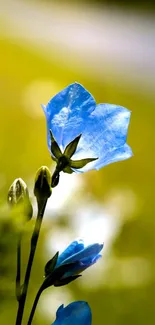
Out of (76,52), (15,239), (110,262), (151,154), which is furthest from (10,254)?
(76,52)

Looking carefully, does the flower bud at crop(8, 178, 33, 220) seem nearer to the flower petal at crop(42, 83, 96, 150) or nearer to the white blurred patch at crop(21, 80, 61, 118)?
the flower petal at crop(42, 83, 96, 150)

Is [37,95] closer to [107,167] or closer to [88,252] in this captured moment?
[107,167]

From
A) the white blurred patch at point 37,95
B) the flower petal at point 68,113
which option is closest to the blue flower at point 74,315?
the flower petal at point 68,113

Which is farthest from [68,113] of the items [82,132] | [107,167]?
[107,167]

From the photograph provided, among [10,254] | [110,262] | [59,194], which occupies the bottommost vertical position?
[110,262]

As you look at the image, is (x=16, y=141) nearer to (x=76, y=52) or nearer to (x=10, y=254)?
(x=76, y=52)

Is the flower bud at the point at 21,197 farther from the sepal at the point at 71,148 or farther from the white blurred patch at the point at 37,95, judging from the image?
the white blurred patch at the point at 37,95

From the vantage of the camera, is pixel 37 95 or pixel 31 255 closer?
pixel 31 255
